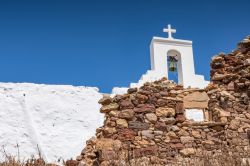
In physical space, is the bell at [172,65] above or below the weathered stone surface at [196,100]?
above

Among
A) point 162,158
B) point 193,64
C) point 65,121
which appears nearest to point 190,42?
point 193,64

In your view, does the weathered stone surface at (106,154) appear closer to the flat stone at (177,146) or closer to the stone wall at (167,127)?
the stone wall at (167,127)

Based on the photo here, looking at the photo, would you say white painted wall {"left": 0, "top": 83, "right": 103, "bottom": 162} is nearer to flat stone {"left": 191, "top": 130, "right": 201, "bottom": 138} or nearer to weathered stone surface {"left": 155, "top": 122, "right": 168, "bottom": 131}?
weathered stone surface {"left": 155, "top": 122, "right": 168, "bottom": 131}

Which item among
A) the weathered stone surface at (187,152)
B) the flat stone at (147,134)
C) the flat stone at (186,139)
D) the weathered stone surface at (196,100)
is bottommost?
the weathered stone surface at (187,152)

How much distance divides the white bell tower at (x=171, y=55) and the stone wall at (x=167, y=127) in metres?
8.92

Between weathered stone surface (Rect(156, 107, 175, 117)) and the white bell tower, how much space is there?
373 inches

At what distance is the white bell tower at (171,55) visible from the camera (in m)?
17.6

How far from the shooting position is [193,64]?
726 inches

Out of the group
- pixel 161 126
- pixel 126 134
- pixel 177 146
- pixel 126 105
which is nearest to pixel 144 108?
pixel 126 105

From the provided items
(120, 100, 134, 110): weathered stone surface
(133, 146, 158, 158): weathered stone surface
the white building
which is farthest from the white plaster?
(133, 146, 158, 158): weathered stone surface

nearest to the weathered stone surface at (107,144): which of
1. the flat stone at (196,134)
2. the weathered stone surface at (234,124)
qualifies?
the flat stone at (196,134)

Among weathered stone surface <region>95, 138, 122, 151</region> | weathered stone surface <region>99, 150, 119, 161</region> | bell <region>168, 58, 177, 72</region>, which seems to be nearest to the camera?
weathered stone surface <region>99, 150, 119, 161</region>

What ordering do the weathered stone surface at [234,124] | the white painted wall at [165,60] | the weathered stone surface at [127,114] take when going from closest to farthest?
the weathered stone surface at [127,114]
the weathered stone surface at [234,124]
the white painted wall at [165,60]

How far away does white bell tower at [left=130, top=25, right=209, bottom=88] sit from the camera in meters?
17.6
